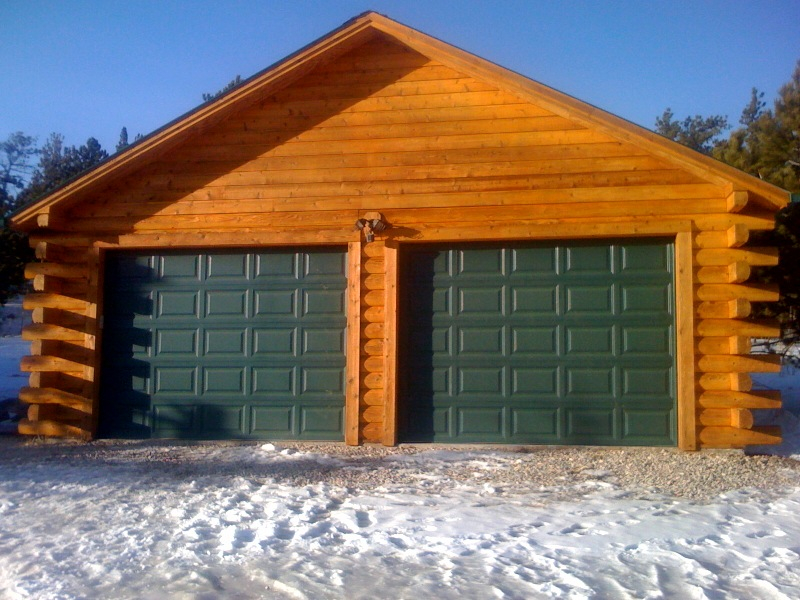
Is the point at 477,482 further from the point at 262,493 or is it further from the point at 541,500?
the point at 262,493

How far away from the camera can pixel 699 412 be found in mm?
8461

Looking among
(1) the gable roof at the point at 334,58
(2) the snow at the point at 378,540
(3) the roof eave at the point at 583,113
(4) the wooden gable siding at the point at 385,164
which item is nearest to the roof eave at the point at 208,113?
(1) the gable roof at the point at 334,58

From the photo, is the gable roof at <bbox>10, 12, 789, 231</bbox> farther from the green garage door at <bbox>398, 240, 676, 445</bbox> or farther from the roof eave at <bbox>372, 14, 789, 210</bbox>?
the green garage door at <bbox>398, 240, 676, 445</bbox>

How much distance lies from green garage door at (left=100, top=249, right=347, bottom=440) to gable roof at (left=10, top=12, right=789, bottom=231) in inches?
43.6

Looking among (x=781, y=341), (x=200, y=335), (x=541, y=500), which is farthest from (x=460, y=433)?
(x=781, y=341)

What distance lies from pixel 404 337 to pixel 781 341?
5.90 meters

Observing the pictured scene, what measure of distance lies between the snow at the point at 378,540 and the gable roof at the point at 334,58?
138 inches

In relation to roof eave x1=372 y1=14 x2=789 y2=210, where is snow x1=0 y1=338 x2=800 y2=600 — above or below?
below

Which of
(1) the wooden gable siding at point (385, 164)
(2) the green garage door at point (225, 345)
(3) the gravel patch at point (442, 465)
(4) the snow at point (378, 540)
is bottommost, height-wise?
(4) the snow at point (378, 540)

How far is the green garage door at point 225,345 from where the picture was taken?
9.20 metres

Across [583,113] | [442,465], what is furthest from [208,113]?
[442,465]

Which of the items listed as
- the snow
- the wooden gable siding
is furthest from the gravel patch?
the wooden gable siding

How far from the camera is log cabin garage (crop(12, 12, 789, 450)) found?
28.0 ft

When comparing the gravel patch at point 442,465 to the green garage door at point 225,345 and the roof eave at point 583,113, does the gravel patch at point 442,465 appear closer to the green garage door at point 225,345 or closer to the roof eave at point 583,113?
the green garage door at point 225,345
